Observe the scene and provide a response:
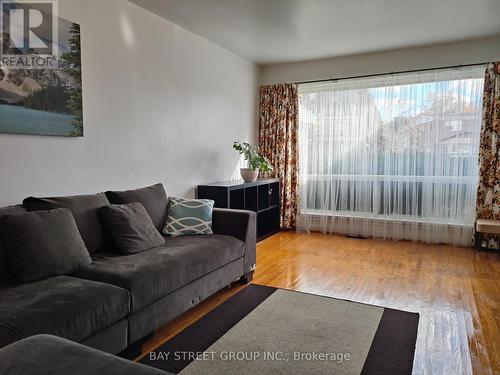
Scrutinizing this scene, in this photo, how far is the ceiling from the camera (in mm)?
3365

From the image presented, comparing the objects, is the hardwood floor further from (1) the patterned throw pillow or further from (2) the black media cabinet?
(1) the patterned throw pillow

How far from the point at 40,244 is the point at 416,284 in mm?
3010

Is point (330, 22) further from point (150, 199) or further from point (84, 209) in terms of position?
point (84, 209)

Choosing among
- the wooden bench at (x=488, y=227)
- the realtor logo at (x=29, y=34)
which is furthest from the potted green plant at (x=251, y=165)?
the wooden bench at (x=488, y=227)

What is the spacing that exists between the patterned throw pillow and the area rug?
2.30 ft

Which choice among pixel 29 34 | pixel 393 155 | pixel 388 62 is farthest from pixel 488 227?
pixel 29 34

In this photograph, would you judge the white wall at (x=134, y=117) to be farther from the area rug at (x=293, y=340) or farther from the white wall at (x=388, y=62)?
the area rug at (x=293, y=340)

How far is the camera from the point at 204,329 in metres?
2.41

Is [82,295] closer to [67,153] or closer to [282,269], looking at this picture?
[67,153]

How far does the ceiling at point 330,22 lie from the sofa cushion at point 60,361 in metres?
3.03

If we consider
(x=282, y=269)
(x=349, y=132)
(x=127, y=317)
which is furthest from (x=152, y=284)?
(x=349, y=132)

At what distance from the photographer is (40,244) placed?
2.05 metres

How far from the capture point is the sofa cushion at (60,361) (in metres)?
1.13

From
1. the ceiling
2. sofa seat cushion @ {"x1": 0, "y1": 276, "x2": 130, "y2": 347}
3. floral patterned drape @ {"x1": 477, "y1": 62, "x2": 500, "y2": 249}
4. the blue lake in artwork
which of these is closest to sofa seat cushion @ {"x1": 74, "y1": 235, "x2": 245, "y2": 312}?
sofa seat cushion @ {"x1": 0, "y1": 276, "x2": 130, "y2": 347}
